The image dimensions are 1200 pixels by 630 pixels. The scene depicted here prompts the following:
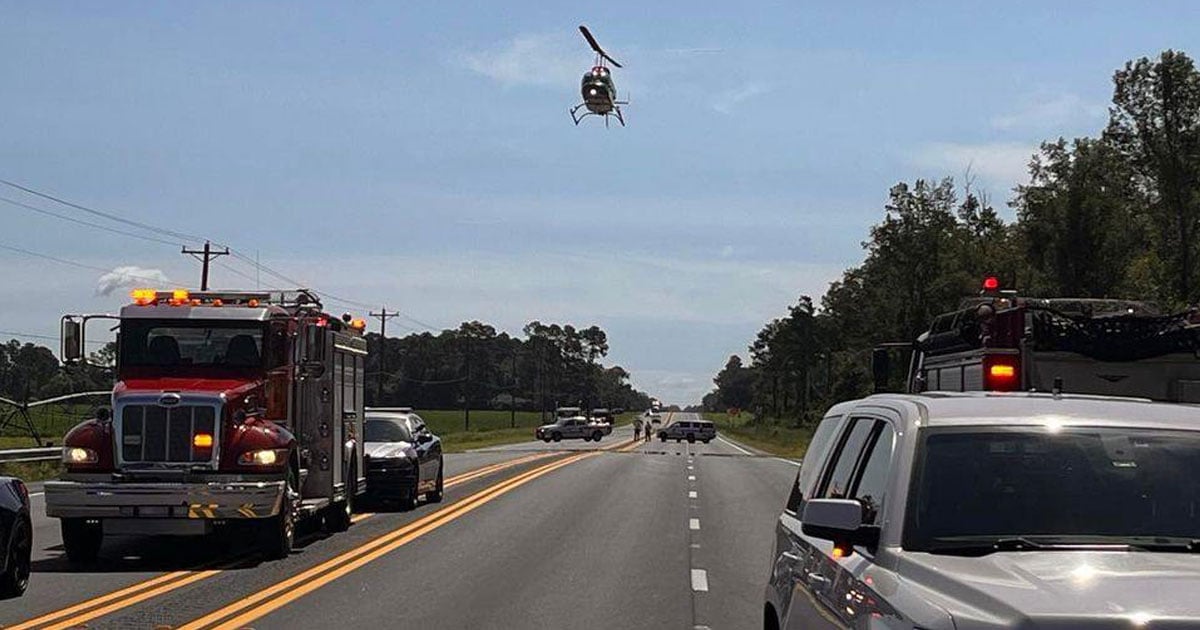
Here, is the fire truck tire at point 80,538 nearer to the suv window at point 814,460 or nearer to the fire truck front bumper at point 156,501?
the fire truck front bumper at point 156,501

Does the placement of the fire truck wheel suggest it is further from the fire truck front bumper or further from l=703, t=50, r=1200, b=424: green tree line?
l=703, t=50, r=1200, b=424: green tree line

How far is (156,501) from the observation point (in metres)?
17.1

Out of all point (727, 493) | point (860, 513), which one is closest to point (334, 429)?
point (727, 493)

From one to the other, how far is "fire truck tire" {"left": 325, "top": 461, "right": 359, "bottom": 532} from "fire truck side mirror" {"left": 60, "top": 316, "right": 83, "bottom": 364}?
4.44 metres

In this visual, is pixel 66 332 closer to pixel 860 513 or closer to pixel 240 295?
pixel 240 295

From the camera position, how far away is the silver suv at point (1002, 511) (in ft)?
17.4

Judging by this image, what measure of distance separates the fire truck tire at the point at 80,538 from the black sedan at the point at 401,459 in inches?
273

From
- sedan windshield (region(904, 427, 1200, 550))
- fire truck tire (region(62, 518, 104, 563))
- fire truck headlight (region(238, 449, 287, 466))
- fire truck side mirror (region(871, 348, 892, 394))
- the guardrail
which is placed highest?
fire truck side mirror (region(871, 348, 892, 394))

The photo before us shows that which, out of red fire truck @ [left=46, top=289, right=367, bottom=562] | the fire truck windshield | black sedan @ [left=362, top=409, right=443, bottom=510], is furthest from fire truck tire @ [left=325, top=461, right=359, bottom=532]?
the fire truck windshield

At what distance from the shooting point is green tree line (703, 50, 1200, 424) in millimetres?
60594

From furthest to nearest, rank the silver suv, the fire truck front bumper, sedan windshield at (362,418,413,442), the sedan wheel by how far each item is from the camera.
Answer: sedan windshield at (362,418,413,442) → the fire truck front bumper → the sedan wheel → the silver suv

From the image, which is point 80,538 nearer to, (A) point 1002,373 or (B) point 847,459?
(A) point 1002,373

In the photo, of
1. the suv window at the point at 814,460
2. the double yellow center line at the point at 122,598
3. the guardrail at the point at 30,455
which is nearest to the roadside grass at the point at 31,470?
the guardrail at the point at 30,455

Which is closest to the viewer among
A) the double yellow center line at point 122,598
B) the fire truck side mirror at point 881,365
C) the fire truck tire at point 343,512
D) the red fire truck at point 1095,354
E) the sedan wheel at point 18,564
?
the double yellow center line at point 122,598
